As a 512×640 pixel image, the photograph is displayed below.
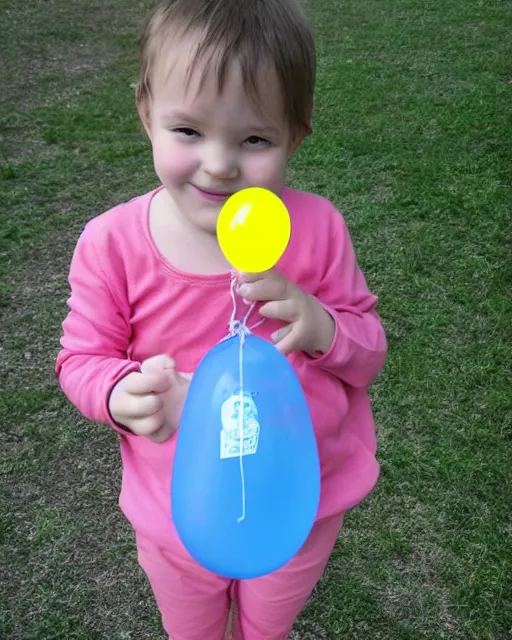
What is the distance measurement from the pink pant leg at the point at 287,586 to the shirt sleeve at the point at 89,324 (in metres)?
0.40

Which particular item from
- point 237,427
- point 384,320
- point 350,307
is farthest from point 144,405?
point 384,320

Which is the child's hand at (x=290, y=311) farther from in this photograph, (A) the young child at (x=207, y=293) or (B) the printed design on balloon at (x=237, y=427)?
(B) the printed design on balloon at (x=237, y=427)

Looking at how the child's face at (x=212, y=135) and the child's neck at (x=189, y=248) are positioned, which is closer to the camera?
the child's face at (x=212, y=135)

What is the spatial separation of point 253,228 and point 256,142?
195 mm

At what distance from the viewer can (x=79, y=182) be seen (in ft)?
10.1

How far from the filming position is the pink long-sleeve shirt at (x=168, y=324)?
3.25 ft

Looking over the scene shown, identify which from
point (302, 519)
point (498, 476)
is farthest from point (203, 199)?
point (498, 476)

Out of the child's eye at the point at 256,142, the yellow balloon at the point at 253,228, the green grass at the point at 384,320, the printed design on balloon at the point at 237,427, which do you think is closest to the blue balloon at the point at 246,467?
the printed design on balloon at the point at 237,427

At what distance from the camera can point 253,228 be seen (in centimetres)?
72

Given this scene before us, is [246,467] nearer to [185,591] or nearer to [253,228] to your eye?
[253,228]

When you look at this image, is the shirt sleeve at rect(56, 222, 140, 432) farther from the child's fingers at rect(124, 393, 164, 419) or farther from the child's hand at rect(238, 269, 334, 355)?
the child's hand at rect(238, 269, 334, 355)

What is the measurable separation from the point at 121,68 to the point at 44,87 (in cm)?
50

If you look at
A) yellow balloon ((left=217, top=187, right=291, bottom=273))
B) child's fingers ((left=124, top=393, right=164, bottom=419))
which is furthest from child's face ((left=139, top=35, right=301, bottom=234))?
child's fingers ((left=124, top=393, right=164, bottom=419))

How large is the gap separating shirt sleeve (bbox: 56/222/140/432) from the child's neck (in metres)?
0.08
